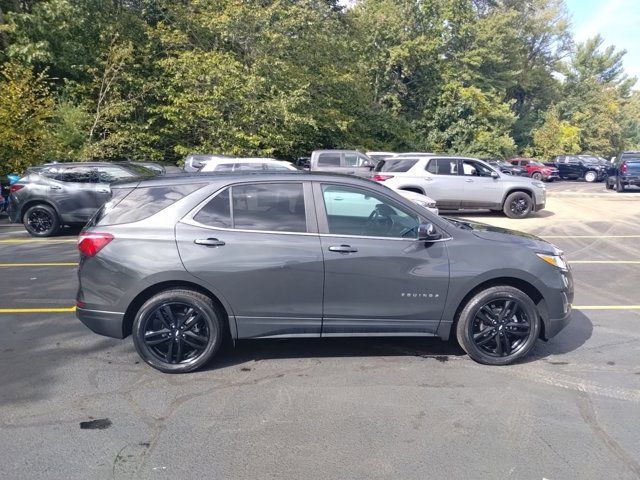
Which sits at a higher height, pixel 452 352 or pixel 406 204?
pixel 406 204

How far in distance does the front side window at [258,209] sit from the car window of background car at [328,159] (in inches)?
589

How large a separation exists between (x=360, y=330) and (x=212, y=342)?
123 centimetres

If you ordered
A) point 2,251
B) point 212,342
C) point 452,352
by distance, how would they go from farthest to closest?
1. point 2,251
2. point 452,352
3. point 212,342

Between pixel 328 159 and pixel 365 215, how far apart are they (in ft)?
49.6

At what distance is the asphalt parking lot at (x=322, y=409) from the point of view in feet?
10.4

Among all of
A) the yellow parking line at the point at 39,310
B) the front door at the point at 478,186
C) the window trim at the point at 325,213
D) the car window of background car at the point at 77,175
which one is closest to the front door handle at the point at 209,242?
the window trim at the point at 325,213

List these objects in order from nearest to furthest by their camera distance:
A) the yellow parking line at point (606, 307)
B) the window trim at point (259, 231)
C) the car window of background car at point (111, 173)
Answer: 1. the window trim at point (259, 231)
2. the yellow parking line at point (606, 307)
3. the car window of background car at point (111, 173)

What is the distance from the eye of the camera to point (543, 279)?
458cm

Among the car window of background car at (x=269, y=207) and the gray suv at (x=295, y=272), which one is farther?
the car window of background car at (x=269, y=207)

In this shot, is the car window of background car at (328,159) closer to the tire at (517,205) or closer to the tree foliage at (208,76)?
the tree foliage at (208,76)

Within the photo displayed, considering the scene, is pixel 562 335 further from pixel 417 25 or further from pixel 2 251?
pixel 417 25

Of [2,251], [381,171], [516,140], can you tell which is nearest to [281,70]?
[381,171]

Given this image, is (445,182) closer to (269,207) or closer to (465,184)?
(465,184)

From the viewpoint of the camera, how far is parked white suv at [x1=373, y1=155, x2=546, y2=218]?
14633 mm
